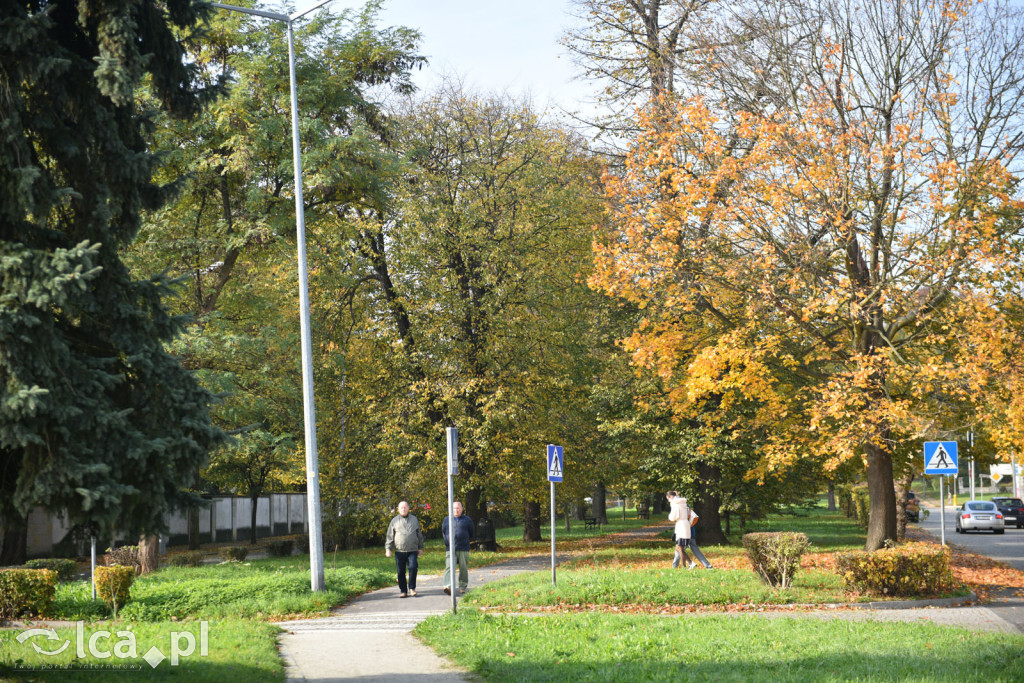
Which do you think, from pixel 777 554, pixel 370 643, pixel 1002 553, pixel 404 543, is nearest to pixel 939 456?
pixel 777 554

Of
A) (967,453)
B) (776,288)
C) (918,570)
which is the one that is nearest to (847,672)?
(918,570)

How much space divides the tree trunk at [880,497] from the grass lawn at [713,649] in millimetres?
9278

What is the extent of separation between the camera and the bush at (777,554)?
16.9 metres

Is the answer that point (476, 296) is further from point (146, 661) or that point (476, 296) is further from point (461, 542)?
point (146, 661)

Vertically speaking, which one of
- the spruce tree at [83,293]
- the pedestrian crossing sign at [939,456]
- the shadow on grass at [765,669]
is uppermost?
the spruce tree at [83,293]

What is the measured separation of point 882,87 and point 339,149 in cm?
1310

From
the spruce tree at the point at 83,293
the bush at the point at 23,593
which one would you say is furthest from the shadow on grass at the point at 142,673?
the bush at the point at 23,593

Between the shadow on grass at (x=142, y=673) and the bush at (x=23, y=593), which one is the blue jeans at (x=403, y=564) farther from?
the shadow on grass at (x=142, y=673)

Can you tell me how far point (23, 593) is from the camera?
15031 millimetres

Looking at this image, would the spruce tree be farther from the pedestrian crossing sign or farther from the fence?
the fence

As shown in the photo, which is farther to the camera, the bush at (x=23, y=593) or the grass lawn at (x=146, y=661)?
the bush at (x=23, y=593)

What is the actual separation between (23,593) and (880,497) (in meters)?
17.6

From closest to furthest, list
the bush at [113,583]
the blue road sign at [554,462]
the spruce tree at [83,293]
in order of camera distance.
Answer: the spruce tree at [83,293], the bush at [113,583], the blue road sign at [554,462]

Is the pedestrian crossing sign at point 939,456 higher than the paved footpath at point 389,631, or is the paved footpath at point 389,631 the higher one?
the pedestrian crossing sign at point 939,456
